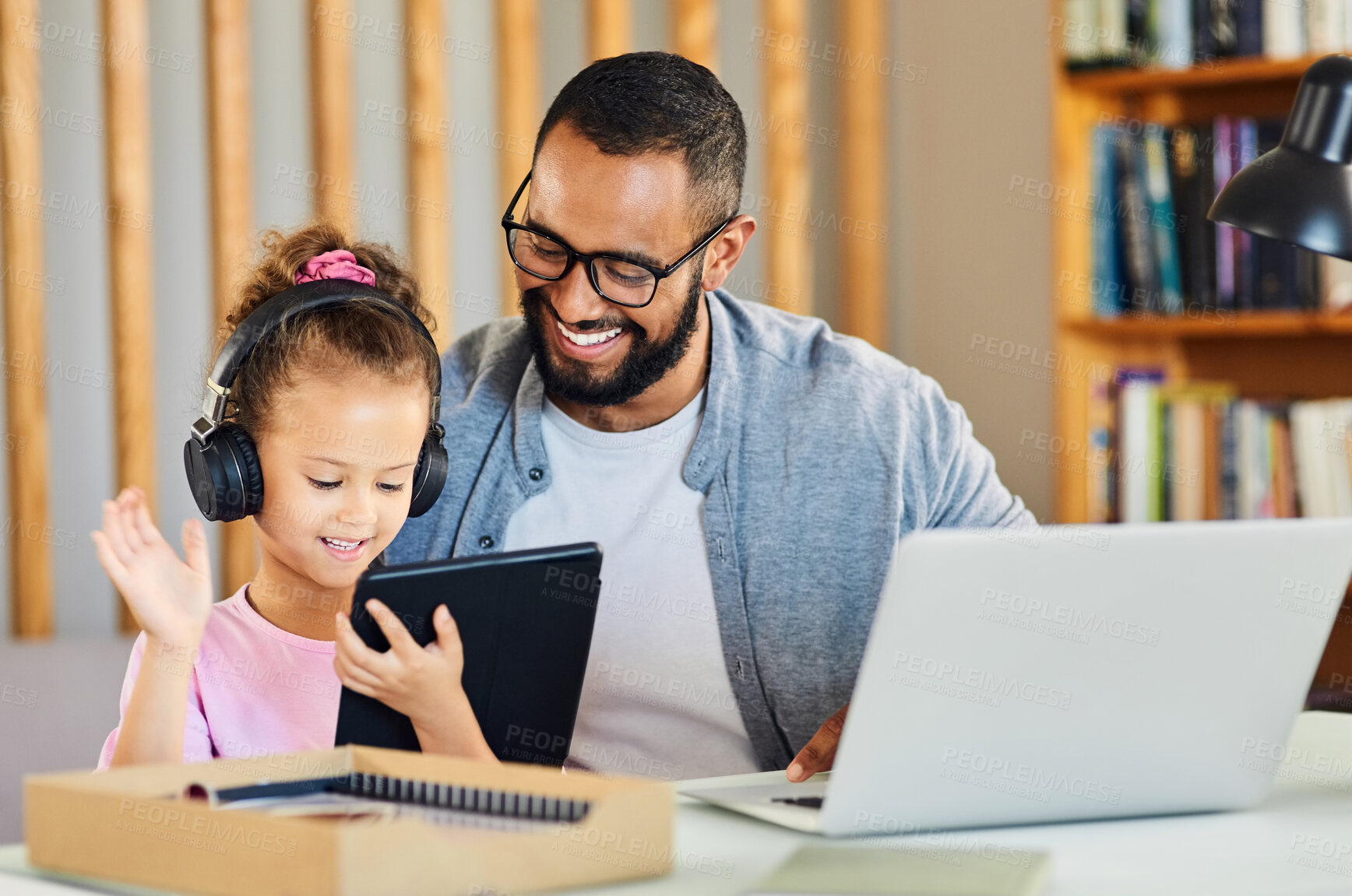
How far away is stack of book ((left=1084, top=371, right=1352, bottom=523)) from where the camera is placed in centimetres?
222

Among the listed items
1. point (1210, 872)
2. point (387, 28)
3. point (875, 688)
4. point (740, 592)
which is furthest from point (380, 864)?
point (387, 28)

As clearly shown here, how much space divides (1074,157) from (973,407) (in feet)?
1.60

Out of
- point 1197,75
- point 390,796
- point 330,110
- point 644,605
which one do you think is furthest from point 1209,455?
point 390,796

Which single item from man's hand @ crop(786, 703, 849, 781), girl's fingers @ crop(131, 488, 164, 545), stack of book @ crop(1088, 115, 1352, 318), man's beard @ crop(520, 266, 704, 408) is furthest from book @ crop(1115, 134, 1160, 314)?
girl's fingers @ crop(131, 488, 164, 545)

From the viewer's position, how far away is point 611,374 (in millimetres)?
1459

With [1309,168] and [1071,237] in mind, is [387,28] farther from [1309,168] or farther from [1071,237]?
[1309,168]

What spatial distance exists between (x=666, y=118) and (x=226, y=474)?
621 mm

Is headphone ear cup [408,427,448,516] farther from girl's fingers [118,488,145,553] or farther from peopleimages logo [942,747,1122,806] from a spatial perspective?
peopleimages logo [942,747,1122,806]

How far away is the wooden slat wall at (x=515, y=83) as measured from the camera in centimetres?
214

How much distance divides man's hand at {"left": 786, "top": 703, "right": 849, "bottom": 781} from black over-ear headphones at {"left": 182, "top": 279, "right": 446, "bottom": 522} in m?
0.51

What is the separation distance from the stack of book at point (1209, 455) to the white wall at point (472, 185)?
0.13 metres

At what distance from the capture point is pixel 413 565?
3.00ft

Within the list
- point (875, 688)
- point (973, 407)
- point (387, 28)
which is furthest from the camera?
point (973, 407)

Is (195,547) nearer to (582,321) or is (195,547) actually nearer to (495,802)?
(495,802)
